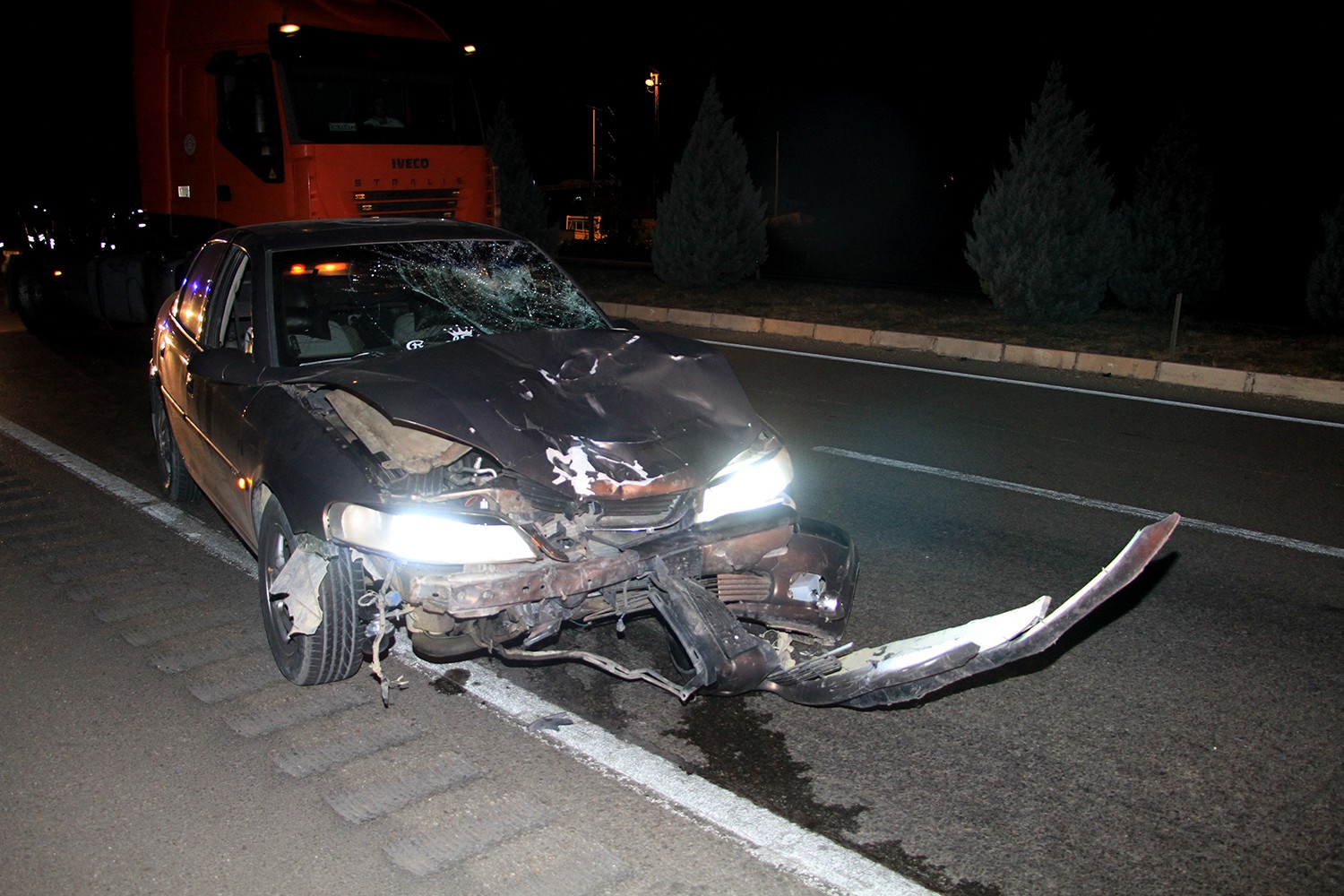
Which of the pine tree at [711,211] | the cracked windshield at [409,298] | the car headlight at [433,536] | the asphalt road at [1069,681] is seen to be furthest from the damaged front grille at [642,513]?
the pine tree at [711,211]

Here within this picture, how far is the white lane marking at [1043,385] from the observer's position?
9306 millimetres

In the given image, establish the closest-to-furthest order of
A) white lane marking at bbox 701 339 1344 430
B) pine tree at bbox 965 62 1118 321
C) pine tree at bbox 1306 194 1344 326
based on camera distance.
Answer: white lane marking at bbox 701 339 1344 430 → pine tree at bbox 1306 194 1344 326 → pine tree at bbox 965 62 1118 321

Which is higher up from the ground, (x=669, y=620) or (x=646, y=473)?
(x=646, y=473)

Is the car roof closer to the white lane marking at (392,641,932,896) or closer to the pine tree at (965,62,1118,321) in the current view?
the white lane marking at (392,641,932,896)

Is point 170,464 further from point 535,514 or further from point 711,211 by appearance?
point 711,211

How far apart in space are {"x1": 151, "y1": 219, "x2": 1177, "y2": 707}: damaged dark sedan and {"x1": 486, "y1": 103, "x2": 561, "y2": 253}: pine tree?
670 inches

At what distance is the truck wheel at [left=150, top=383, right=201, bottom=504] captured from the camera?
6586mm

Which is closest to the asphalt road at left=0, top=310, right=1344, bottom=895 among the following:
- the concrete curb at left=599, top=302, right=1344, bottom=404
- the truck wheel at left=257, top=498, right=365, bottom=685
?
the truck wheel at left=257, top=498, right=365, bottom=685

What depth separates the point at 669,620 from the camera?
3.75 meters

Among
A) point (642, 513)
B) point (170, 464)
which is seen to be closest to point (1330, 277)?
point (642, 513)

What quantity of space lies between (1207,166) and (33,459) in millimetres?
14868

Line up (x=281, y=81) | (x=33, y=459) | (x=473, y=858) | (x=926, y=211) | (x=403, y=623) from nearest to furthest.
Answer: (x=473, y=858), (x=403, y=623), (x=33, y=459), (x=281, y=81), (x=926, y=211)

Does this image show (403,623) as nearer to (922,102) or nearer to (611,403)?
(611,403)

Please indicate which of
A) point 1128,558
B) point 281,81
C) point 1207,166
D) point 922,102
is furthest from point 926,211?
point 1128,558
